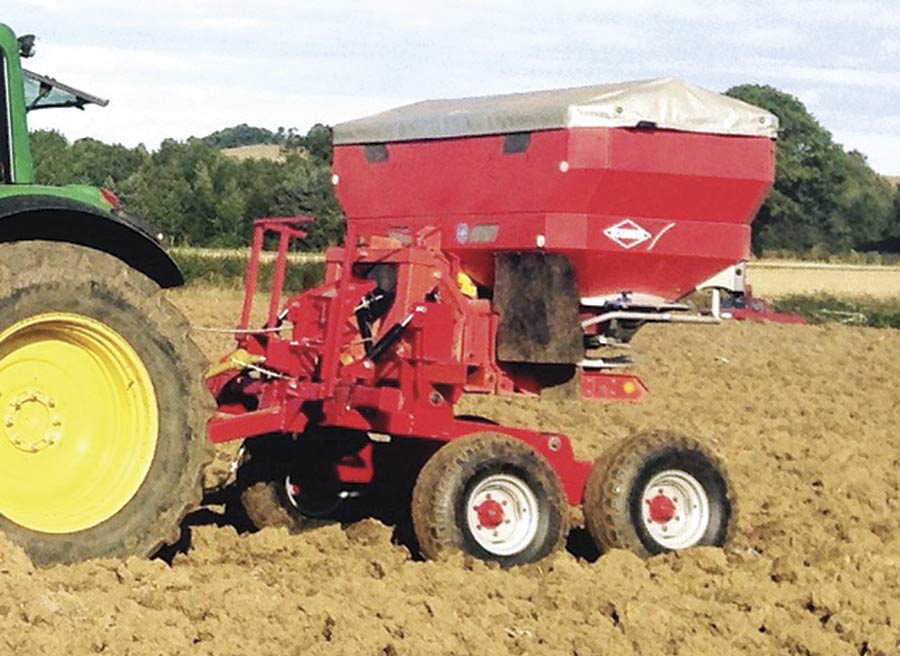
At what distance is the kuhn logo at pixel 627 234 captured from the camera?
324 inches

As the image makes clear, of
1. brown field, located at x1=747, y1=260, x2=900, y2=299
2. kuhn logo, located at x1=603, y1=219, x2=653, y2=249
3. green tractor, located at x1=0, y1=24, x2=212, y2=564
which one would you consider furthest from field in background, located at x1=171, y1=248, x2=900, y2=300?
green tractor, located at x1=0, y1=24, x2=212, y2=564

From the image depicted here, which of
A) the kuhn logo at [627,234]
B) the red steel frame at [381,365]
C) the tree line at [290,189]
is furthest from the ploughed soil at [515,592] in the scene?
the tree line at [290,189]

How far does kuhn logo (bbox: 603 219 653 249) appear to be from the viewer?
8227mm

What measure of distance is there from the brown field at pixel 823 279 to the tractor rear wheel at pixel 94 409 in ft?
136

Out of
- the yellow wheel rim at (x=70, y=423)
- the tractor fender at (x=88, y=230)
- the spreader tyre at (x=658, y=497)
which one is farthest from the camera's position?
the spreader tyre at (x=658, y=497)

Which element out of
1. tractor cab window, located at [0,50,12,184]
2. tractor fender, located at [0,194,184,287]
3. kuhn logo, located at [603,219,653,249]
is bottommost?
tractor fender, located at [0,194,184,287]

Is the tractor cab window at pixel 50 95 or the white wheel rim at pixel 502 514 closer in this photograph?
the tractor cab window at pixel 50 95

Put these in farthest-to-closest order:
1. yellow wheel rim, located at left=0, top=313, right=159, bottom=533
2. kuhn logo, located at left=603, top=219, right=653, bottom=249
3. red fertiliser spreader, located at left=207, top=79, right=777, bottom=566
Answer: kuhn logo, located at left=603, top=219, right=653, bottom=249
red fertiliser spreader, located at left=207, top=79, right=777, bottom=566
yellow wheel rim, located at left=0, top=313, right=159, bottom=533

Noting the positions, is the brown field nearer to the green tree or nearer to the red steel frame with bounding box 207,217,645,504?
the green tree

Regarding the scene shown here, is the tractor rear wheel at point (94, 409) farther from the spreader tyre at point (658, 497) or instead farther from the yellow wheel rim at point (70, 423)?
the spreader tyre at point (658, 497)

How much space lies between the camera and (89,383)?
6.29 m

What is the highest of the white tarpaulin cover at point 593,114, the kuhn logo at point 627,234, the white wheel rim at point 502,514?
the white tarpaulin cover at point 593,114

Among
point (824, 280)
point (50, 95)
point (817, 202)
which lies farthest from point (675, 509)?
point (817, 202)

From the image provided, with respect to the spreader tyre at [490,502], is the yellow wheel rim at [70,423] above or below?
above
